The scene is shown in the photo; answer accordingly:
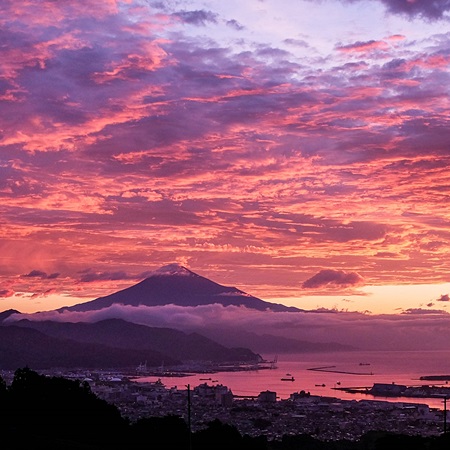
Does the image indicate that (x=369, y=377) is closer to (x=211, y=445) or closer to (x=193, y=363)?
(x=193, y=363)

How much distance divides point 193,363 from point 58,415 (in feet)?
477

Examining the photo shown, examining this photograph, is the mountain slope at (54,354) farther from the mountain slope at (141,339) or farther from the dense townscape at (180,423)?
the dense townscape at (180,423)

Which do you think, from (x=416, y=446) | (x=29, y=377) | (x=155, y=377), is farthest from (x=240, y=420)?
(x=155, y=377)

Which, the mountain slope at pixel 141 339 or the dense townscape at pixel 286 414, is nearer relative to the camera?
the dense townscape at pixel 286 414

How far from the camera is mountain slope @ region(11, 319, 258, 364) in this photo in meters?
185

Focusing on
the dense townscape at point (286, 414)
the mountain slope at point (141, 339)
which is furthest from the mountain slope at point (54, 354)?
the dense townscape at point (286, 414)

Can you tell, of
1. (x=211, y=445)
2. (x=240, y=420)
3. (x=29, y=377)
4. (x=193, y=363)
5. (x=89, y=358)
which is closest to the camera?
(x=211, y=445)

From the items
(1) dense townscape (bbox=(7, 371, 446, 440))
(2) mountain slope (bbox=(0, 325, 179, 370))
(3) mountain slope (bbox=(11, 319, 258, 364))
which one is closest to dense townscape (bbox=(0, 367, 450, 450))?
(1) dense townscape (bbox=(7, 371, 446, 440))

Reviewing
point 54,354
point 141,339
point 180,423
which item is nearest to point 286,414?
point 180,423

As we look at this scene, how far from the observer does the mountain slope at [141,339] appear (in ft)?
606

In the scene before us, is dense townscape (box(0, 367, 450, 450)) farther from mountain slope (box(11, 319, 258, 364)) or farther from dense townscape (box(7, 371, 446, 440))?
mountain slope (box(11, 319, 258, 364))

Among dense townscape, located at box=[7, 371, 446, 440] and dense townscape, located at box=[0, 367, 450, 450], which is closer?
dense townscape, located at box=[0, 367, 450, 450]

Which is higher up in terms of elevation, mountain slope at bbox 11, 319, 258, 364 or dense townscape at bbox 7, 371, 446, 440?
mountain slope at bbox 11, 319, 258, 364

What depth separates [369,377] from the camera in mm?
129250
